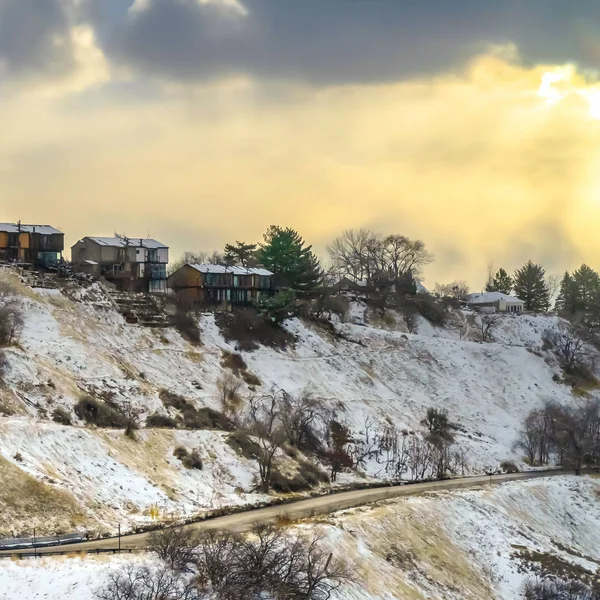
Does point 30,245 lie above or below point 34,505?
above

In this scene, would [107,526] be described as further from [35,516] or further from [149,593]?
[149,593]

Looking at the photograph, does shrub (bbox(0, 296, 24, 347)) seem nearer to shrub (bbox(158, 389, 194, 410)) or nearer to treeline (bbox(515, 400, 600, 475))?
shrub (bbox(158, 389, 194, 410))

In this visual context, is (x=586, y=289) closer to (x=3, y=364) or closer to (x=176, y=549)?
(x=3, y=364)

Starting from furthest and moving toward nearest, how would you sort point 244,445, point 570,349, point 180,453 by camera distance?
point 570,349 < point 244,445 < point 180,453

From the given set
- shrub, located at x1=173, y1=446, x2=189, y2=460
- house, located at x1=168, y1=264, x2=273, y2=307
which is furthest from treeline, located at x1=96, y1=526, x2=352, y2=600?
house, located at x1=168, y1=264, x2=273, y2=307

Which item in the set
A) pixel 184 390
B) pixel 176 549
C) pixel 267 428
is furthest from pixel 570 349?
pixel 176 549

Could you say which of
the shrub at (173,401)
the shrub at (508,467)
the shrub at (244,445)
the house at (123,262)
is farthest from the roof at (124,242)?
the shrub at (508,467)
